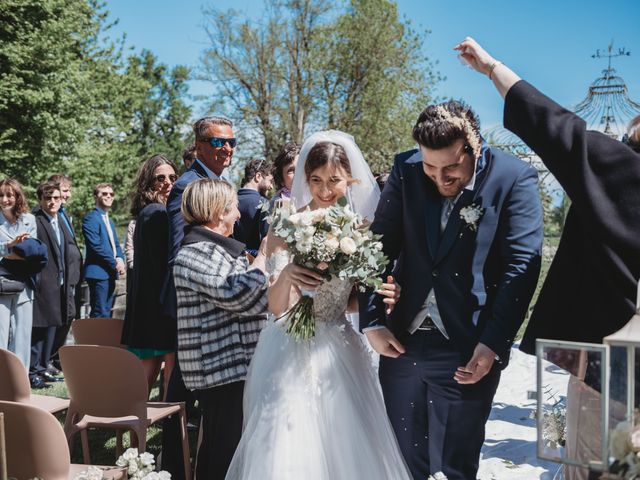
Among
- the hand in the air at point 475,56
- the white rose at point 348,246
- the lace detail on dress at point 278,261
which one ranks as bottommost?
the lace detail on dress at point 278,261

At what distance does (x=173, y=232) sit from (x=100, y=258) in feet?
13.6

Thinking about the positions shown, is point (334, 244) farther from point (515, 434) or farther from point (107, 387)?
point (515, 434)

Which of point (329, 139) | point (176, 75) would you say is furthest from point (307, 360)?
point (176, 75)

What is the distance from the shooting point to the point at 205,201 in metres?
3.47

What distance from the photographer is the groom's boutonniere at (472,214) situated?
266cm

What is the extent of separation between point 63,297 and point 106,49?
1868cm

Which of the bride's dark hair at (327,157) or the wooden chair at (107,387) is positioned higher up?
the bride's dark hair at (327,157)

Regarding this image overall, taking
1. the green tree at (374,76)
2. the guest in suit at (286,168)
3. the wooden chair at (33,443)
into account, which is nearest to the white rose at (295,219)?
the wooden chair at (33,443)

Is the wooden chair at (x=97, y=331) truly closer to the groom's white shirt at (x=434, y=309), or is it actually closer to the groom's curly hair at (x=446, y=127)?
the groom's white shirt at (x=434, y=309)

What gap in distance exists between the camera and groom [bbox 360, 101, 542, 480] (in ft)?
8.60

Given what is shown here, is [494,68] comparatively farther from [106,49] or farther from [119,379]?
[106,49]

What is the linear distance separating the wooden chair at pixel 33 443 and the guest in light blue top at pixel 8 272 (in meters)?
4.24

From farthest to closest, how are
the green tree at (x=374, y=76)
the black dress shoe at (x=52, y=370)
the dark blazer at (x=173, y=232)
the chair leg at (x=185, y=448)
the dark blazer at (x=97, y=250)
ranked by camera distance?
the green tree at (x=374, y=76) → the dark blazer at (x=97, y=250) → the black dress shoe at (x=52, y=370) → the dark blazer at (x=173, y=232) → the chair leg at (x=185, y=448)

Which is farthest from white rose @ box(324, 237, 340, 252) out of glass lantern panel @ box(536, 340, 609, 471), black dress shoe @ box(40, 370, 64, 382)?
black dress shoe @ box(40, 370, 64, 382)
